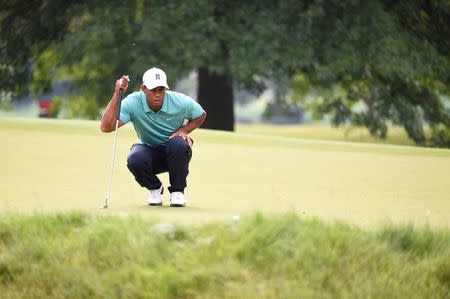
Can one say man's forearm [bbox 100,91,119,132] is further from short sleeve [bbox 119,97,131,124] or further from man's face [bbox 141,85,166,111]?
man's face [bbox 141,85,166,111]

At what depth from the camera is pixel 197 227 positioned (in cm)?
686

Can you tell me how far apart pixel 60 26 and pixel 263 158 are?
12471 millimetres

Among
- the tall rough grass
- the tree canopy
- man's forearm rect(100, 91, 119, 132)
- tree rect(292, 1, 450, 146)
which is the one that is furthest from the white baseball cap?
tree rect(292, 1, 450, 146)

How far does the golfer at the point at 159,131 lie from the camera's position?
8664 mm

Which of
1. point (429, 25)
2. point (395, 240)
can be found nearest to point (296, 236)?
point (395, 240)

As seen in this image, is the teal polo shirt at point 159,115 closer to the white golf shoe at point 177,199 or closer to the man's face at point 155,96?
the man's face at point 155,96

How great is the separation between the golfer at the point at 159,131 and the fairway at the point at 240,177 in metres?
0.24

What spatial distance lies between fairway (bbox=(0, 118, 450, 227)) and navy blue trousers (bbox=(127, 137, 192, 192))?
9.5 inches

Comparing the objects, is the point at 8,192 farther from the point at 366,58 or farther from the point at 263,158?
the point at 366,58

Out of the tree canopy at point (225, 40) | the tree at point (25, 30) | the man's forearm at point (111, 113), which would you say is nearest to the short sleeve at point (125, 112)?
the man's forearm at point (111, 113)

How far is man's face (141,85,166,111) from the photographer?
337 inches

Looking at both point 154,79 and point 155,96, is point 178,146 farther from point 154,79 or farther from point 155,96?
point 154,79

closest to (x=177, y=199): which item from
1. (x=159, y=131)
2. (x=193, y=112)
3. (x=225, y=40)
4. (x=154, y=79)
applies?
(x=159, y=131)

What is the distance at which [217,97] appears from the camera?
24984mm
